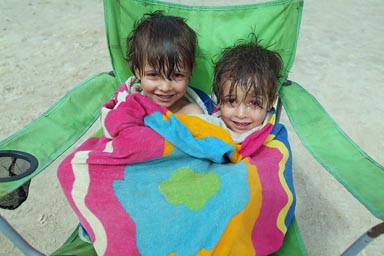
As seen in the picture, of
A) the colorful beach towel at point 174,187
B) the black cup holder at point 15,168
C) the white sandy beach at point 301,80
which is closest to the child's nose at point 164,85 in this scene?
the colorful beach towel at point 174,187

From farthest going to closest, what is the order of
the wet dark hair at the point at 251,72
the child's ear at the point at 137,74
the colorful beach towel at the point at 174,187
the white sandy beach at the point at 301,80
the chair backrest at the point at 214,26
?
1. the white sandy beach at the point at 301,80
2. the chair backrest at the point at 214,26
3. the child's ear at the point at 137,74
4. the wet dark hair at the point at 251,72
5. the colorful beach towel at the point at 174,187

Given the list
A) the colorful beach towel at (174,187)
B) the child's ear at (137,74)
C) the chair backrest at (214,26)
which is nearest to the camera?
the colorful beach towel at (174,187)

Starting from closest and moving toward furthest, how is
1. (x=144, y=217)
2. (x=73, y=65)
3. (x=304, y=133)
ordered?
(x=144, y=217)
(x=304, y=133)
(x=73, y=65)

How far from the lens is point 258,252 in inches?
47.0

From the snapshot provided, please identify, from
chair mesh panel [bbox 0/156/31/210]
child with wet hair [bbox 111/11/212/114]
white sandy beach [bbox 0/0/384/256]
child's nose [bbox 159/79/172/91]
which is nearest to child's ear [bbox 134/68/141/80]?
child with wet hair [bbox 111/11/212/114]

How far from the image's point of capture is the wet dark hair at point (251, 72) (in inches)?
55.7

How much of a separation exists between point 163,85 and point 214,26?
0.46m

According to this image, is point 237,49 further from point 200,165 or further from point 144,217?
point 144,217

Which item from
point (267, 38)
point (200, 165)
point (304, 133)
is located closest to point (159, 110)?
point (200, 165)

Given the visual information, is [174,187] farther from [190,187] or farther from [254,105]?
[254,105]

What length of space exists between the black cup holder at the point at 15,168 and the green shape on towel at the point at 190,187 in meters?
0.36

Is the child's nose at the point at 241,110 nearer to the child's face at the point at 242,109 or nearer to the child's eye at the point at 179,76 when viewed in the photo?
the child's face at the point at 242,109

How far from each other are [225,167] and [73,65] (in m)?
2.20

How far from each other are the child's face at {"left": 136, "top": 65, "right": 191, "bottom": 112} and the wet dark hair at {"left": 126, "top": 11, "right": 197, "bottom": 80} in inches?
0.6
